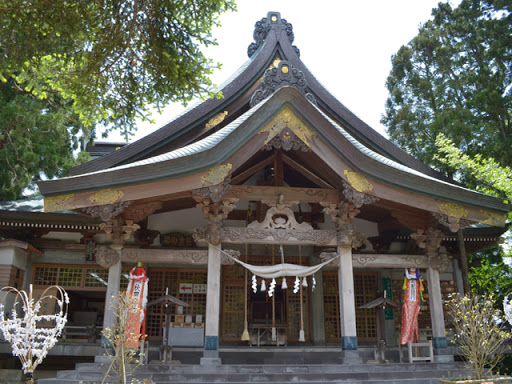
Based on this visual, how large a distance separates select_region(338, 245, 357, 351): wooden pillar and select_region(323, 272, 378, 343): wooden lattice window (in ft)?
10.3

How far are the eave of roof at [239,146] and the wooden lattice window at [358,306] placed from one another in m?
4.29

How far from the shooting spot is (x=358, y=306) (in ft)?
41.1

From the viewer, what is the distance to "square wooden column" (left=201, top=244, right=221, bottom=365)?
8.45 meters

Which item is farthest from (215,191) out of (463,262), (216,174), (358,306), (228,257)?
(463,262)

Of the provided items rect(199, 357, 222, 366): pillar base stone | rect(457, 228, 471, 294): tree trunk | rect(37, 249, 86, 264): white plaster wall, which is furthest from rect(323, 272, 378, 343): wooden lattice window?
rect(37, 249, 86, 264): white plaster wall

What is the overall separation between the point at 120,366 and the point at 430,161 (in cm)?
1600

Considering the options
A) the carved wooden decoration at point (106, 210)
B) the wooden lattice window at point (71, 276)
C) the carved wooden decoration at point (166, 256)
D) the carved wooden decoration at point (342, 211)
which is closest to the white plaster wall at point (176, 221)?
the wooden lattice window at point (71, 276)

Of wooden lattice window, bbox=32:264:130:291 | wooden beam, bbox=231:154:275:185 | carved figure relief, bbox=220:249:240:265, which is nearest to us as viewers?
carved figure relief, bbox=220:249:240:265

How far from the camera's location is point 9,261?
10.7 metres

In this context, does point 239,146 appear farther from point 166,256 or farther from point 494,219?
point 494,219

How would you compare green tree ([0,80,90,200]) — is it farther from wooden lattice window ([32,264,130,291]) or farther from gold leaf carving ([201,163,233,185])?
gold leaf carving ([201,163,233,185])

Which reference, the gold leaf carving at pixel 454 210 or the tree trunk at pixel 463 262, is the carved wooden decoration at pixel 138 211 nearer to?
the gold leaf carving at pixel 454 210

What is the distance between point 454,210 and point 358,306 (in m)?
4.40

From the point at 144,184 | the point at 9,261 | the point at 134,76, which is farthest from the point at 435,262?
the point at 9,261
